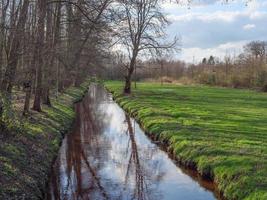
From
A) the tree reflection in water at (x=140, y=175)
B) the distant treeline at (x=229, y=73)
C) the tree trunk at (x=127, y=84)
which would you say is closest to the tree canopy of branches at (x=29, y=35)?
the tree reflection in water at (x=140, y=175)

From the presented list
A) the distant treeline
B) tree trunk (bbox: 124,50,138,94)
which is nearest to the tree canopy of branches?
tree trunk (bbox: 124,50,138,94)

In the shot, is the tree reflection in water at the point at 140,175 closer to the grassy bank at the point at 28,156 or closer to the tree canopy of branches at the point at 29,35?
the grassy bank at the point at 28,156

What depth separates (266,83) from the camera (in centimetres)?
6850

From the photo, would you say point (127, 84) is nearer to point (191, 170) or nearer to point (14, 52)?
point (14, 52)

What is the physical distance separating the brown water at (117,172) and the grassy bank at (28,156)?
58 cm

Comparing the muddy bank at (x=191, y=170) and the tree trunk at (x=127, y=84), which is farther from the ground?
the tree trunk at (x=127, y=84)

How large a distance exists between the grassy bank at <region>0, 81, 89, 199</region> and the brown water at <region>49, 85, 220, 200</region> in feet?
1.91

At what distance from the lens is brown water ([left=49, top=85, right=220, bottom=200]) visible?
15.5 m

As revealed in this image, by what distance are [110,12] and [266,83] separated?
5058cm

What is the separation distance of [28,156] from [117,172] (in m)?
3.70

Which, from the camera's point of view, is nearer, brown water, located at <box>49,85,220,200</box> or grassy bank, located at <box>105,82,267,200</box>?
grassy bank, located at <box>105,82,267,200</box>

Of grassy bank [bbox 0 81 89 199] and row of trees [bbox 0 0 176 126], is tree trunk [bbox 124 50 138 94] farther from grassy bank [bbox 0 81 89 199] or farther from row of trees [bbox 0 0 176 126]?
grassy bank [bbox 0 81 89 199]

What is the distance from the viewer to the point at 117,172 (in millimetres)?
18625

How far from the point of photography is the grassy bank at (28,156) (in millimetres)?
13277
